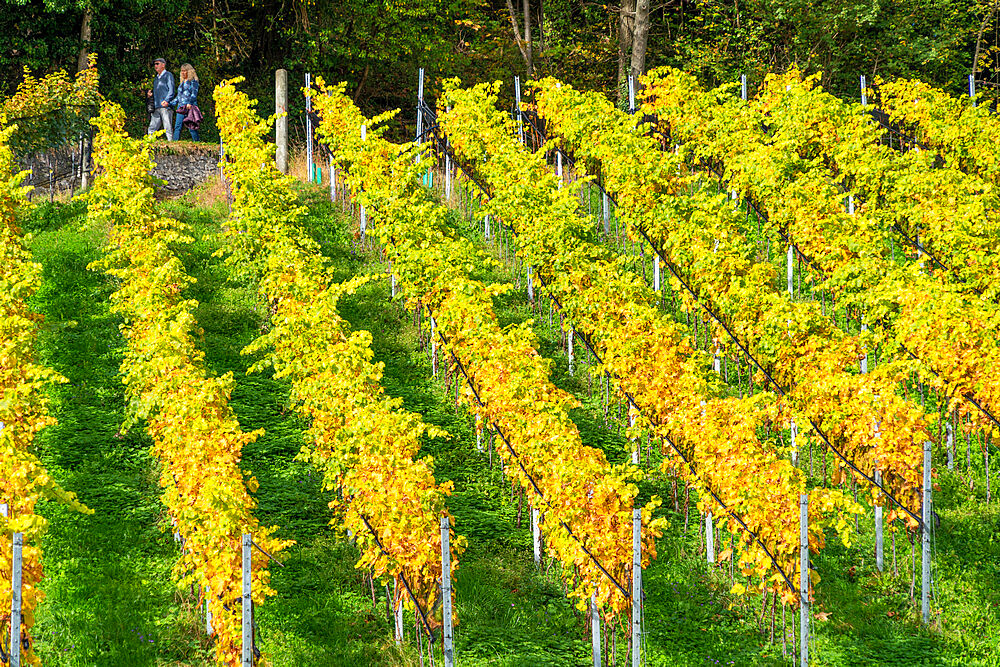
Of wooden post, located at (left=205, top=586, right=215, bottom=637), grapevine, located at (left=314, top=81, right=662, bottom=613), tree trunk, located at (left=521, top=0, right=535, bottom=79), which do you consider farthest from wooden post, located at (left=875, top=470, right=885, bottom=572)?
tree trunk, located at (left=521, top=0, right=535, bottom=79)

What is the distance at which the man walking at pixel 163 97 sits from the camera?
21828 millimetres

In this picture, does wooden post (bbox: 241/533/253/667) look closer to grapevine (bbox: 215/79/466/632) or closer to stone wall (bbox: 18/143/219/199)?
grapevine (bbox: 215/79/466/632)

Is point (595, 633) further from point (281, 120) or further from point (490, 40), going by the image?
point (490, 40)

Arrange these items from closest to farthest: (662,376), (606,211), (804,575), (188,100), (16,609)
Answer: (16,609), (804,575), (662,376), (606,211), (188,100)

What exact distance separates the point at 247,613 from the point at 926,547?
19.8ft

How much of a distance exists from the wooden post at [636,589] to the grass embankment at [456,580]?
0.95 meters

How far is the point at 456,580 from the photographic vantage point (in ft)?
35.2

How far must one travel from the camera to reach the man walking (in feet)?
71.6

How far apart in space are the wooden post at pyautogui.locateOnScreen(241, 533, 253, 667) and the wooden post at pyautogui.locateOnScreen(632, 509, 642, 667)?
2.88 metres

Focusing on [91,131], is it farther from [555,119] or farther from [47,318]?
[555,119]

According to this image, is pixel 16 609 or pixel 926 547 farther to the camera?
pixel 926 547

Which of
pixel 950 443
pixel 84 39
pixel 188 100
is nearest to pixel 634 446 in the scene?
pixel 950 443

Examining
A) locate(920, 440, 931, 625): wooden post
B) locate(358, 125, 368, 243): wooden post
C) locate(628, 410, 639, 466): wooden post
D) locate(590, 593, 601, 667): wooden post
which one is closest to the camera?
locate(590, 593, 601, 667): wooden post

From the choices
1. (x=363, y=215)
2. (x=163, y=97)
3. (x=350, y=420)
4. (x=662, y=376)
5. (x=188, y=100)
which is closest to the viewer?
(x=350, y=420)
